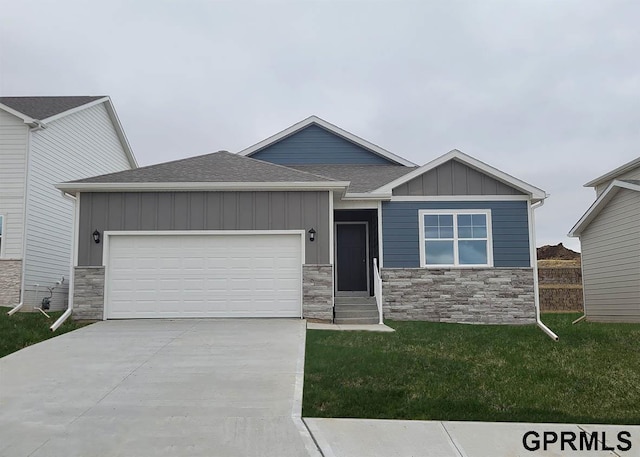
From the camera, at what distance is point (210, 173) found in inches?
540

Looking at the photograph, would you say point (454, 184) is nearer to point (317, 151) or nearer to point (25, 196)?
point (317, 151)

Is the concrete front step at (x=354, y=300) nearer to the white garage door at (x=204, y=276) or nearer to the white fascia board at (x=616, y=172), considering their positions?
the white garage door at (x=204, y=276)

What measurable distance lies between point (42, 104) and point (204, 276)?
30.5ft

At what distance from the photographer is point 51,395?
6.73 meters

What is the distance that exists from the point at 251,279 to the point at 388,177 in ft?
17.4

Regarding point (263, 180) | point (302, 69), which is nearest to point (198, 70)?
point (302, 69)

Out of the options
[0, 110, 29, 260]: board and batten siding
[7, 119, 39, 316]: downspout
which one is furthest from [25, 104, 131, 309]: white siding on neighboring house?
[0, 110, 29, 260]: board and batten siding

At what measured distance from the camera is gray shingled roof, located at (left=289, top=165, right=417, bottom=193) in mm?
15086

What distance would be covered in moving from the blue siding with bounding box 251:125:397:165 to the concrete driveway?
892cm

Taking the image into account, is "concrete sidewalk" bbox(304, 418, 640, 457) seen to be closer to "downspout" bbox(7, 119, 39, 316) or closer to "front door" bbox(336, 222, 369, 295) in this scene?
"front door" bbox(336, 222, 369, 295)

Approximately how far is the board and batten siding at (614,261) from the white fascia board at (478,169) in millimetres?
3573

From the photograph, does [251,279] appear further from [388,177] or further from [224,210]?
[388,177]

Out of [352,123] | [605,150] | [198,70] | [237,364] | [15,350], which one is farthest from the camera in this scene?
[352,123]

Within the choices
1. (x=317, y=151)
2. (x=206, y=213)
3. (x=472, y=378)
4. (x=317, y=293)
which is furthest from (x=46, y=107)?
(x=472, y=378)
